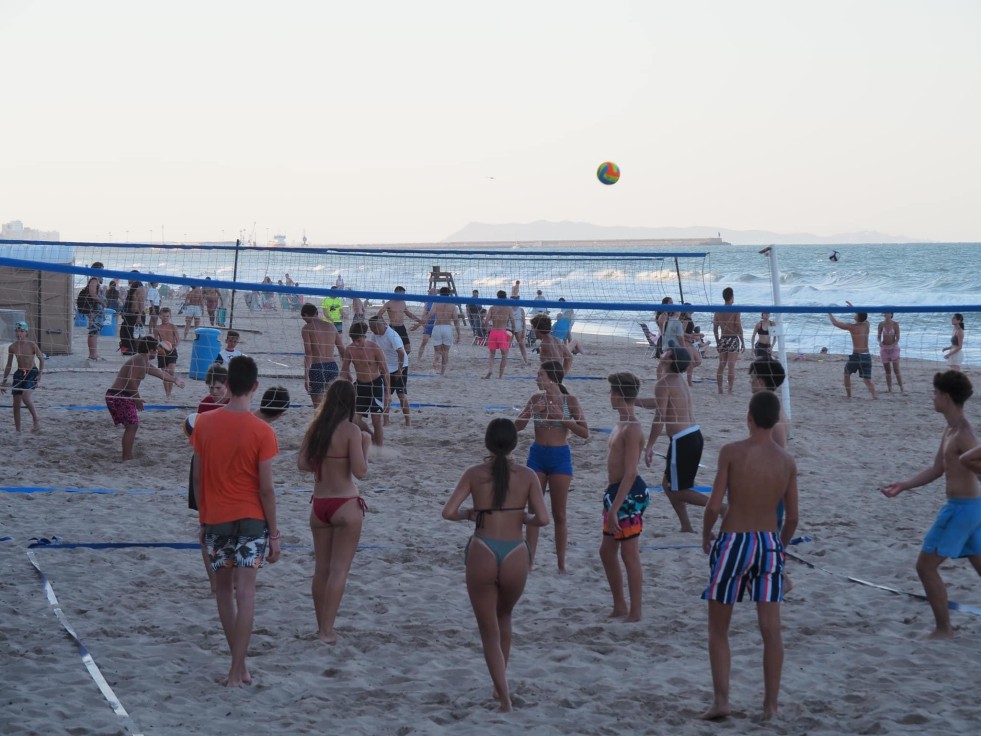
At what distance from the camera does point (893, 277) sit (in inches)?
2267

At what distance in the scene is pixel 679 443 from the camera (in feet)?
22.5

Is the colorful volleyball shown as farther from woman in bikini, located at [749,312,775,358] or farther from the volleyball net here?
woman in bikini, located at [749,312,775,358]

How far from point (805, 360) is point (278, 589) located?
16159mm

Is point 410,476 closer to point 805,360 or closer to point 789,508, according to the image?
point 789,508

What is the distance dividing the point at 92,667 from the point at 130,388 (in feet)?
16.1

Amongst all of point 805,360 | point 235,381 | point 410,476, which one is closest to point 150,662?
point 235,381

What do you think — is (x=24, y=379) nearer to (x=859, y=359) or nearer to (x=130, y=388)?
(x=130, y=388)

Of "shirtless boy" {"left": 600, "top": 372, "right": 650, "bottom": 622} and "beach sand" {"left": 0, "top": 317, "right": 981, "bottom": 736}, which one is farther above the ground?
"shirtless boy" {"left": 600, "top": 372, "right": 650, "bottom": 622}

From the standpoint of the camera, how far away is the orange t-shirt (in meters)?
4.39

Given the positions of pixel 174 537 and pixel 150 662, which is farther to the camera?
pixel 174 537

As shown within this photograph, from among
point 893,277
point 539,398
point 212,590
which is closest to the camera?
point 212,590

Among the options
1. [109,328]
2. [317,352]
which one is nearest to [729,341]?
[317,352]

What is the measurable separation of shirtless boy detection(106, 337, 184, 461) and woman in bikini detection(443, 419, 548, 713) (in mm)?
5409

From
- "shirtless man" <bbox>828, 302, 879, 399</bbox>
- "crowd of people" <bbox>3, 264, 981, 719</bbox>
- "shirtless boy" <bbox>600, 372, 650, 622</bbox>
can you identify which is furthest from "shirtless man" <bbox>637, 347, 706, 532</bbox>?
"shirtless man" <bbox>828, 302, 879, 399</bbox>
